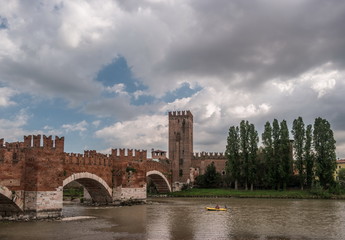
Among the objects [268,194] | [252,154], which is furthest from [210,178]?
[268,194]

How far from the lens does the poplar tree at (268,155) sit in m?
49.5

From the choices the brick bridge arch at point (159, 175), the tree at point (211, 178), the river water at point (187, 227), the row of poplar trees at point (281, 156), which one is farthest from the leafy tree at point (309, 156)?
the river water at point (187, 227)

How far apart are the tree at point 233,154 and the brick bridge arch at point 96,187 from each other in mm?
21940

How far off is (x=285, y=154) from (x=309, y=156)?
306 cm

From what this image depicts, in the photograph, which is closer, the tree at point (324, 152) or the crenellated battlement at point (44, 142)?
the crenellated battlement at point (44, 142)

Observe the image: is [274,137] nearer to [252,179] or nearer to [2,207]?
[252,179]

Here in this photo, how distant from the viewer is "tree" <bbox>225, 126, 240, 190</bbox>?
171 ft

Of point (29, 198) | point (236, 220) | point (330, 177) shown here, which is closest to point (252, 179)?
point (330, 177)

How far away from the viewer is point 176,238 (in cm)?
1767

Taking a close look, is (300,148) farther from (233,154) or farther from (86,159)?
(86,159)

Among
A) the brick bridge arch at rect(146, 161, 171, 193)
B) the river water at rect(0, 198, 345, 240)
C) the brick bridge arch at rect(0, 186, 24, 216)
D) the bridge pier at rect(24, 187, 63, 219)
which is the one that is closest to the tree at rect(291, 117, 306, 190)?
the brick bridge arch at rect(146, 161, 171, 193)

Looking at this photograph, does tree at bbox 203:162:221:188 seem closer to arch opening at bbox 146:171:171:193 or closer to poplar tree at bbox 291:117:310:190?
arch opening at bbox 146:171:171:193

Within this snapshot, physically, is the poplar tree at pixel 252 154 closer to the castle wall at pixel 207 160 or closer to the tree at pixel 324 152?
the tree at pixel 324 152

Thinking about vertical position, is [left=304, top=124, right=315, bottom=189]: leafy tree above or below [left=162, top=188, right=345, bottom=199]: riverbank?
above
